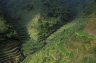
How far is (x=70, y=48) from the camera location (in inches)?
156

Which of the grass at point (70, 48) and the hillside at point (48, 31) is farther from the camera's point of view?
the hillside at point (48, 31)

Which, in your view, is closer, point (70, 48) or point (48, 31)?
point (70, 48)

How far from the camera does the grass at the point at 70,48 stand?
12.5 feet

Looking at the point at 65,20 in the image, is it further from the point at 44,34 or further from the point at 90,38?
the point at 90,38

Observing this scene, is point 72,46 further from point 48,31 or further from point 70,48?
point 48,31

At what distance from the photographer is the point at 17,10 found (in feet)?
16.7

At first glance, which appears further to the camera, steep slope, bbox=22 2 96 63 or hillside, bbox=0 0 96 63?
hillside, bbox=0 0 96 63

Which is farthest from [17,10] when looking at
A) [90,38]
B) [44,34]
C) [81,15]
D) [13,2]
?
[90,38]

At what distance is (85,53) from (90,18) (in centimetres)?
91

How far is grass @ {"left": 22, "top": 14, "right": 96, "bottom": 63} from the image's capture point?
150 inches

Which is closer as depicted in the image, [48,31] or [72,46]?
[72,46]

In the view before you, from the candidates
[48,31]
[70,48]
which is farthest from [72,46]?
[48,31]

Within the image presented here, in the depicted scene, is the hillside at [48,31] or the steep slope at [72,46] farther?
the hillside at [48,31]

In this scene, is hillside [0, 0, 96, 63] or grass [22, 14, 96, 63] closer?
grass [22, 14, 96, 63]
